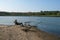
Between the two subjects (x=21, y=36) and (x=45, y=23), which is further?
(x=45, y=23)

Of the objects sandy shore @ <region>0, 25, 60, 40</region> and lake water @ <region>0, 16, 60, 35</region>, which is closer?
sandy shore @ <region>0, 25, 60, 40</region>

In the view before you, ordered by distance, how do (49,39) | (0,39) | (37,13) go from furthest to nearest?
(37,13), (49,39), (0,39)

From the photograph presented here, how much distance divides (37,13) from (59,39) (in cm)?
15753

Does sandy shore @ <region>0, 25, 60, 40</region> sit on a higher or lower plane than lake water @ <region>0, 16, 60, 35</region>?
higher

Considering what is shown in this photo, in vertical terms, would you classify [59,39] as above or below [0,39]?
below

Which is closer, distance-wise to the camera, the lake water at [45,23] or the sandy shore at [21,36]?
the sandy shore at [21,36]

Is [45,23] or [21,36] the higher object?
[21,36]

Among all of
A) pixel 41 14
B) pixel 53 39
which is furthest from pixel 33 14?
pixel 53 39

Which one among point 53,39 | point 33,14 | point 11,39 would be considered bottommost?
point 33,14

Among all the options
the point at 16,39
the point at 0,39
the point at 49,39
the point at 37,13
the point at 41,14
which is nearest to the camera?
the point at 0,39

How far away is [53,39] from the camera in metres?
21.5

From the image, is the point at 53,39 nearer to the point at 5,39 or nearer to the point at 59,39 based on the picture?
the point at 59,39

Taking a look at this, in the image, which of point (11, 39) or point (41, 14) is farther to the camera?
point (41, 14)

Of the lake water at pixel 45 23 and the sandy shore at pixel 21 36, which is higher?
the sandy shore at pixel 21 36
